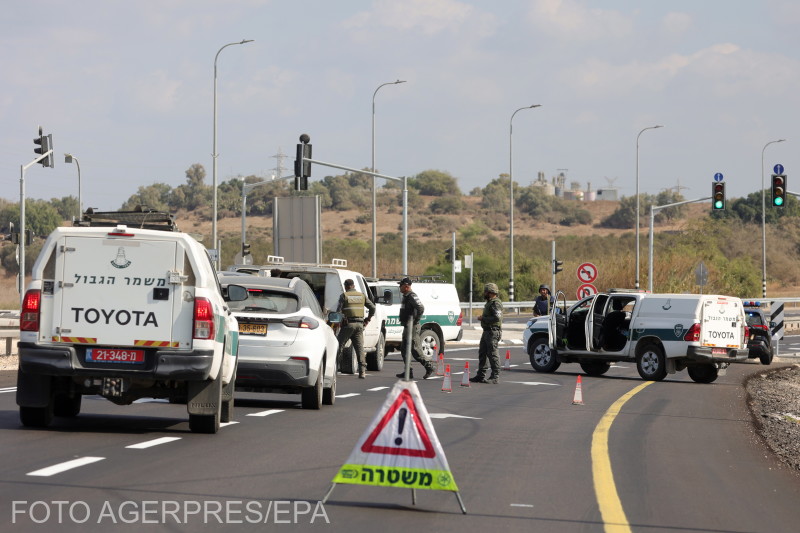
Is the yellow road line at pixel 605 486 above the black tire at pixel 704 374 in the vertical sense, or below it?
above

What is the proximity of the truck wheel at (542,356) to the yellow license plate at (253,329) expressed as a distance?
44.6 feet

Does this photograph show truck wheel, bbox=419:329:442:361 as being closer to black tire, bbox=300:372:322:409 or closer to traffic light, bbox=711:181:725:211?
black tire, bbox=300:372:322:409

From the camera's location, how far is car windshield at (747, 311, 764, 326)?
115ft

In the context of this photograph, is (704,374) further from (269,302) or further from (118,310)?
(118,310)

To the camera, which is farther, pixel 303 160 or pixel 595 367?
pixel 303 160

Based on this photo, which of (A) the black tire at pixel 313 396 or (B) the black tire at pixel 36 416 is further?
(A) the black tire at pixel 313 396

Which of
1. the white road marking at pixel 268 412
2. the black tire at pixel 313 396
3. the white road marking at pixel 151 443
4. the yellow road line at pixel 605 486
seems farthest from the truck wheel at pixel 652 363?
the white road marking at pixel 151 443

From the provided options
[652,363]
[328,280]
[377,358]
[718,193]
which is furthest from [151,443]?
[718,193]

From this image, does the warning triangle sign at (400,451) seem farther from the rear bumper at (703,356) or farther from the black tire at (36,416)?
the rear bumper at (703,356)

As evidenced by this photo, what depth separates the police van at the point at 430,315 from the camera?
1225 inches

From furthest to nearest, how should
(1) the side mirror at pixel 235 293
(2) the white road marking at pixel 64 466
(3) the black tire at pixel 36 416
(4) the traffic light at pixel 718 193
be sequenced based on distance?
(4) the traffic light at pixel 718 193, (1) the side mirror at pixel 235 293, (3) the black tire at pixel 36 416, (2) the white road marking at pixel 64 466

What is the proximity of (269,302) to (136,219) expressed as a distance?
3193mm

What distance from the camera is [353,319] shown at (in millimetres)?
24359

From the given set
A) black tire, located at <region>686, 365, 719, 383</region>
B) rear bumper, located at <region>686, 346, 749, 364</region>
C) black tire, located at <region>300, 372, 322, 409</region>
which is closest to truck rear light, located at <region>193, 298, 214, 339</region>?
black tire, located at <region>300, 372, 322, 409</region>
